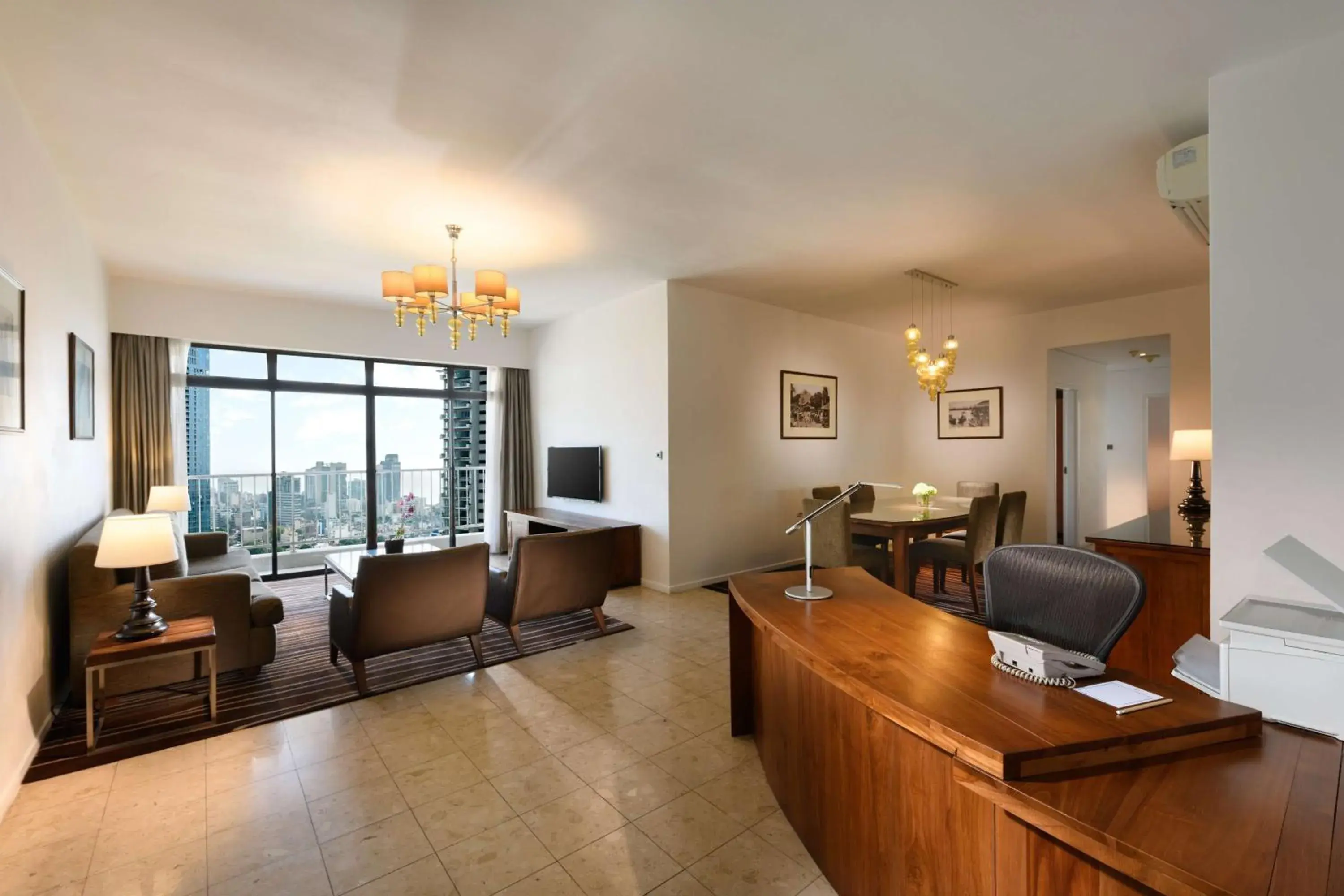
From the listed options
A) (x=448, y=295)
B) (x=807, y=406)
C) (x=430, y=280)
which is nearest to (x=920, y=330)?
(x=807, y=406)

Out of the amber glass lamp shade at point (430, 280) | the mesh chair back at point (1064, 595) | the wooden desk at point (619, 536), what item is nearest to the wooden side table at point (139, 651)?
the amber glass lamp shade at point (430, 280)

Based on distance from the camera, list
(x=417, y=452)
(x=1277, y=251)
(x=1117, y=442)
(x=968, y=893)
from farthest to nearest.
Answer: (x=1117, y=442)
(x=417, y=452)
(x=1277, y=251)
(x=968, y=893)

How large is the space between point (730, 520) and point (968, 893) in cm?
438

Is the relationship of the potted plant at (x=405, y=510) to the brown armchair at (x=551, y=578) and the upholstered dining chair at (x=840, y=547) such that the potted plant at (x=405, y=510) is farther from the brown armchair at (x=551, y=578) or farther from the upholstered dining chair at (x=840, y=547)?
the upholstered dining chair at (x=840, y=547)

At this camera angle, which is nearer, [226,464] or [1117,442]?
[226,464]

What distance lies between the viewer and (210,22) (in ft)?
6.40

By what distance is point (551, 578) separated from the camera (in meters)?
3.86

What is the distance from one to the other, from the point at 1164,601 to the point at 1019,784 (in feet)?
8.72

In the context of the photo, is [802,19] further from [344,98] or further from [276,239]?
[276,239]

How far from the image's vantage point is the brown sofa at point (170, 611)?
9.59ft

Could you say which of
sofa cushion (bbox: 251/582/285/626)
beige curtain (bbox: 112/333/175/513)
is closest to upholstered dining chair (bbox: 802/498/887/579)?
sofa cushion (bbox: 251/582/285/626)

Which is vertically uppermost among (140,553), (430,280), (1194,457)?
(430,280)

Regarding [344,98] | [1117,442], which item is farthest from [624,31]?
[1117,442]

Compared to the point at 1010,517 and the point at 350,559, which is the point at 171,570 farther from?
the point at 1010,517
